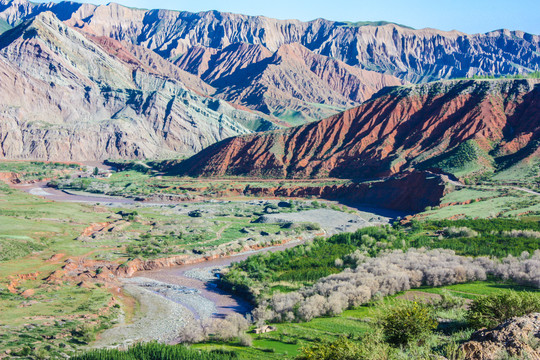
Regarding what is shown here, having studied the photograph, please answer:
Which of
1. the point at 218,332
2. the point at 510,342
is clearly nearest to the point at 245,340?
the point at 218,332

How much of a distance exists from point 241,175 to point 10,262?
83.6m

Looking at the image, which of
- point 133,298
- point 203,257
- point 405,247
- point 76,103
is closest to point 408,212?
point 405,247

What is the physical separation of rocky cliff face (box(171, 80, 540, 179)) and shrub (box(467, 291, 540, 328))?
82571 mm

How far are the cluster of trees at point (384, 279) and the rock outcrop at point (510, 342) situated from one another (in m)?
18.8

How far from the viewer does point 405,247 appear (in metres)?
55.0

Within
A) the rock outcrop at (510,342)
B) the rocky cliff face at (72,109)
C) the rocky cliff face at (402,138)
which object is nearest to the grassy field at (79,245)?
the rock outcrop at (510,342)

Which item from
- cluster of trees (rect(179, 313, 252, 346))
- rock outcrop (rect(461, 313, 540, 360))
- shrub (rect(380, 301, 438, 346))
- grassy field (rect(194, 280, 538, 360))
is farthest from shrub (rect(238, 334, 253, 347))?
rock outcrop (rect(461, 313, 540, 360))

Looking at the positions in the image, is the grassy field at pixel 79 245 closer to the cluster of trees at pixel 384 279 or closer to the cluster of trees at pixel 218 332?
the cluster of trees at pixel 218 332

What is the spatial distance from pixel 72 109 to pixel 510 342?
18162 cm

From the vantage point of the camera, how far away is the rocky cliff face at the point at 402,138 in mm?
107000

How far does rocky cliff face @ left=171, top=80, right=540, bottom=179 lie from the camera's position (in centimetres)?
10700

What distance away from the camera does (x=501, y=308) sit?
21.8m

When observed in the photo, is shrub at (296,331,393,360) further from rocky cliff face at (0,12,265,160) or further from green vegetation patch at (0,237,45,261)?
rocky cliff face at (0,12,265,160)

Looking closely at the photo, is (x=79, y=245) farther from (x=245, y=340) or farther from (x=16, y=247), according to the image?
(x=245, y=340)
